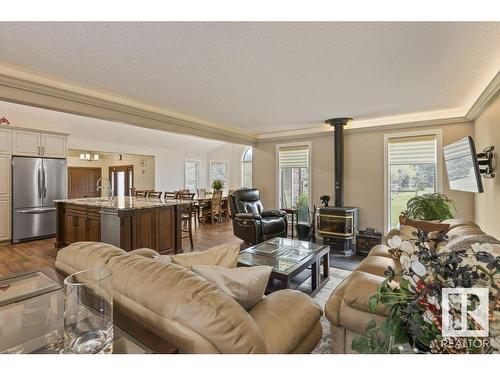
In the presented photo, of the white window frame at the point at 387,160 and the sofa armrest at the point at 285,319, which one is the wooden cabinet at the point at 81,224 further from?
the white window frame at the point at 387,160

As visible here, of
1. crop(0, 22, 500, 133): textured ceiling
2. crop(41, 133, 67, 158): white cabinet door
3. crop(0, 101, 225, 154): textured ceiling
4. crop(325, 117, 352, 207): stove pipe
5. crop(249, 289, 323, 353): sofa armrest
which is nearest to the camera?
crop(249, 289, 323, 353): sofa armrest

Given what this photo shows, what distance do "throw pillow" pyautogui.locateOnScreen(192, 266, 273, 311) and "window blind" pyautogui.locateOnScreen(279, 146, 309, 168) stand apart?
447cm

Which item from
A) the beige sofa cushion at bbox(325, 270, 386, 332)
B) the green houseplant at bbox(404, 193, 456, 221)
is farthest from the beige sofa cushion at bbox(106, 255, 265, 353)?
the green houseplant at bbox(404, 193, 456, 221)

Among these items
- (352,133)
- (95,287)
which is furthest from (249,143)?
(95,287)

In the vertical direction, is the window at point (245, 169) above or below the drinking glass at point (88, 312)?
above

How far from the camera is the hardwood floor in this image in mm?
3644

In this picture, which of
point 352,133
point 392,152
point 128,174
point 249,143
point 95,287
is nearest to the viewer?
point 95,287

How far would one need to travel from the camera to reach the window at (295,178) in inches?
219

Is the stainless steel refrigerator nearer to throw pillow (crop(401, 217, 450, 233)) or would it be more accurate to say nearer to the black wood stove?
the black wood stove

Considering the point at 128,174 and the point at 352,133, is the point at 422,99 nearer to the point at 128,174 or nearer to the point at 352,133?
the point at 352,133

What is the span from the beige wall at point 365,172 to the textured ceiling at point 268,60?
100 cm

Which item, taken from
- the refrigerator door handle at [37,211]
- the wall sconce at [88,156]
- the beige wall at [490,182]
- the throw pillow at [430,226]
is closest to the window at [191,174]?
the wall sconce at [88,156]

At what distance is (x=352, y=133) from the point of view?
193 inches

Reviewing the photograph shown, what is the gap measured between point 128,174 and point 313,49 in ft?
28.4
